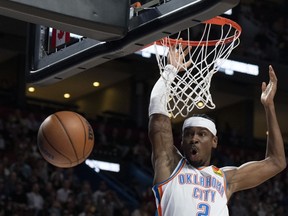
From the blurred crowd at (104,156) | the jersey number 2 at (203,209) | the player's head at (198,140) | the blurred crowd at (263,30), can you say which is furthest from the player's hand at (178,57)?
the blurred crowd at (263,30)

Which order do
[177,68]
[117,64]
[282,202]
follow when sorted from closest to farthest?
[177,68] < [282,202] < [117,64]

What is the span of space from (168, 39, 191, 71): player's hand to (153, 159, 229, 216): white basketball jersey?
77 cm

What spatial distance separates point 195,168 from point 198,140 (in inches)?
7.5

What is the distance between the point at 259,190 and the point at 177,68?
36.6ft

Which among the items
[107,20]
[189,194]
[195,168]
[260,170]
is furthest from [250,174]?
[107,20]

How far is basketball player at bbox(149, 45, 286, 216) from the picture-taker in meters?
4.61

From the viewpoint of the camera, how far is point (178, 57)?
524 centimetres

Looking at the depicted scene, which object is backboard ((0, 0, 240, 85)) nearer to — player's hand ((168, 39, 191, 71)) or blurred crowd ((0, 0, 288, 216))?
player's hand ((168, 39, 191, 71))

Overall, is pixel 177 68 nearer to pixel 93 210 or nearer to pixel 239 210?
pixel 93 210

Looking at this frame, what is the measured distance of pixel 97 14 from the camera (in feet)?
13.8

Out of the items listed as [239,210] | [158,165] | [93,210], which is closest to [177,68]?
[158,165]

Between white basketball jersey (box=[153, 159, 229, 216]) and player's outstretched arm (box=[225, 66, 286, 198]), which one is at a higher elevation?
player's outstretched arm (box=[225, 66, 286, 198])

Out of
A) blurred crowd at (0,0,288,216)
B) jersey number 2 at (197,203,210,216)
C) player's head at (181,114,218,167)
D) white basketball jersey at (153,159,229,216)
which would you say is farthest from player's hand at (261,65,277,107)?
blurred crowd at (0,0,288,216)

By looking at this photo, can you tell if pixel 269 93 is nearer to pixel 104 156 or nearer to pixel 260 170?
pixel 260 170
